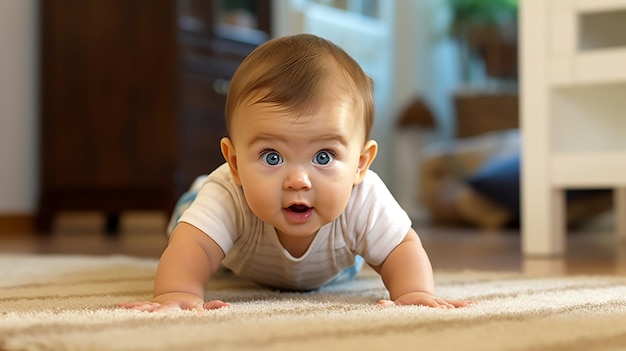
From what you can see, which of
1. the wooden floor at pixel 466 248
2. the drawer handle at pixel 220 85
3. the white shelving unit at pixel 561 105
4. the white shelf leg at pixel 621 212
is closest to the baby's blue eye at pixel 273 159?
the wooden floor at pixel 466 248

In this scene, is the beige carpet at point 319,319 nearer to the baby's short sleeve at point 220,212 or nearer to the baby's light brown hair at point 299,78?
the baby's short sleeve at point 220,212

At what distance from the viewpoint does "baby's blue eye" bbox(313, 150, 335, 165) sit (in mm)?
801

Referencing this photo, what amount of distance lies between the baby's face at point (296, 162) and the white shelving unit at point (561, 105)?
86 centimetres

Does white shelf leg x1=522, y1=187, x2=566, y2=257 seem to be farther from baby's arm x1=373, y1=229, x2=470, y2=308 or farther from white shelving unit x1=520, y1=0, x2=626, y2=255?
baby's arm x1=373, y1=229, x2=470, y2=308

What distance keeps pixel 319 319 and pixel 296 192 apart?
153 millimetres

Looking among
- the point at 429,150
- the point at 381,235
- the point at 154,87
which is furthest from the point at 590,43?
the point at 429,150

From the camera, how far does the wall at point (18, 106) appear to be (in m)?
2.54

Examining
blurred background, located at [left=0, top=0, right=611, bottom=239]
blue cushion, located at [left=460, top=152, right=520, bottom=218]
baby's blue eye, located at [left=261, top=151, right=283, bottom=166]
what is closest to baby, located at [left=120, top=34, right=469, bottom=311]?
baby's blue eye, located at [left=261, top=151, right=283, bottom=166]

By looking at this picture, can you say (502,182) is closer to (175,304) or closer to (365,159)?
(365,159)

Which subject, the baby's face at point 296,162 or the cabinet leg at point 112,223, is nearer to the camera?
the baby's face at point 296,162

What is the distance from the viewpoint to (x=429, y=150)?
3.60 m

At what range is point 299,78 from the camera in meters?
0.80

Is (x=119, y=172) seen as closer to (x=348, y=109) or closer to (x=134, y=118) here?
(x=134, y=118)

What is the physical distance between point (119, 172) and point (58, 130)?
23 centimetres
